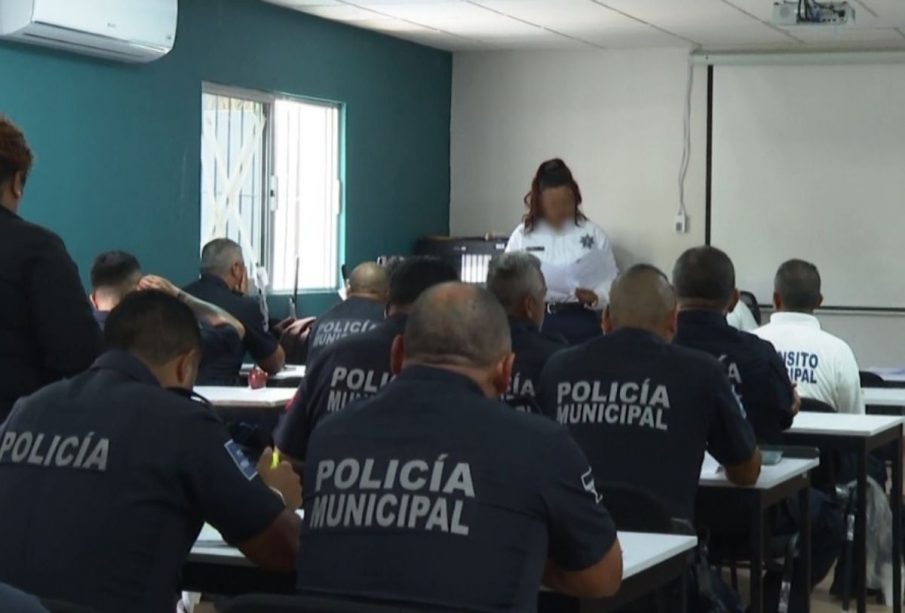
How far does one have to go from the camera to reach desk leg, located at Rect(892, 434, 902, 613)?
18.3ft

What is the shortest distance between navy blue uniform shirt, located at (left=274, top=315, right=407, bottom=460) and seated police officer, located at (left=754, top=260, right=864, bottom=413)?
2.10 metres

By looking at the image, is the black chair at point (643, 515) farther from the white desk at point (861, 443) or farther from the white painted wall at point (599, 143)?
the white painted wall at point (599, 143)

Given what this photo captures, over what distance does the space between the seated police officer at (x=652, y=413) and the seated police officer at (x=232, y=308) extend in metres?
2.91

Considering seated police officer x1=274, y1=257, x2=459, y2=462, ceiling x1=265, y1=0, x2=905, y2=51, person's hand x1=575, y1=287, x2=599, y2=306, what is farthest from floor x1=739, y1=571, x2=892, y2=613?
ceiling x1=265, y1=0, x2=905, y2=51

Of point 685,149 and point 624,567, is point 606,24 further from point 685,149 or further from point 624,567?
point 624,567

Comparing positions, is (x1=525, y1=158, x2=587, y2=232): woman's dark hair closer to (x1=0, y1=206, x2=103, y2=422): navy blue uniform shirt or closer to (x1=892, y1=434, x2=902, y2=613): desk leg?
(x1=892, y1=434, x2=902, y2=613): desk leg

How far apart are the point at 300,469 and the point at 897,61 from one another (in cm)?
730

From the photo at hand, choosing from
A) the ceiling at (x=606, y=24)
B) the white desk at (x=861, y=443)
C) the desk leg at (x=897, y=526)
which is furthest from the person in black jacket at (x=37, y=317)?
the ceiling at (x=606, y=24)

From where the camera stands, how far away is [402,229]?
10.8 meters

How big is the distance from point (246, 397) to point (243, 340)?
798mm

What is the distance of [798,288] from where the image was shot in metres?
5.78

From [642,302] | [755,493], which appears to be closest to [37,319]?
[642,302]

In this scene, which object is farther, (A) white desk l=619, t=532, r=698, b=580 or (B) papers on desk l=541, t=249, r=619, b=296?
(B) papers on desk l=541, t=249, r=619, b=296

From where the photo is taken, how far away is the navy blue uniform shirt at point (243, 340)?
22.3 ft
